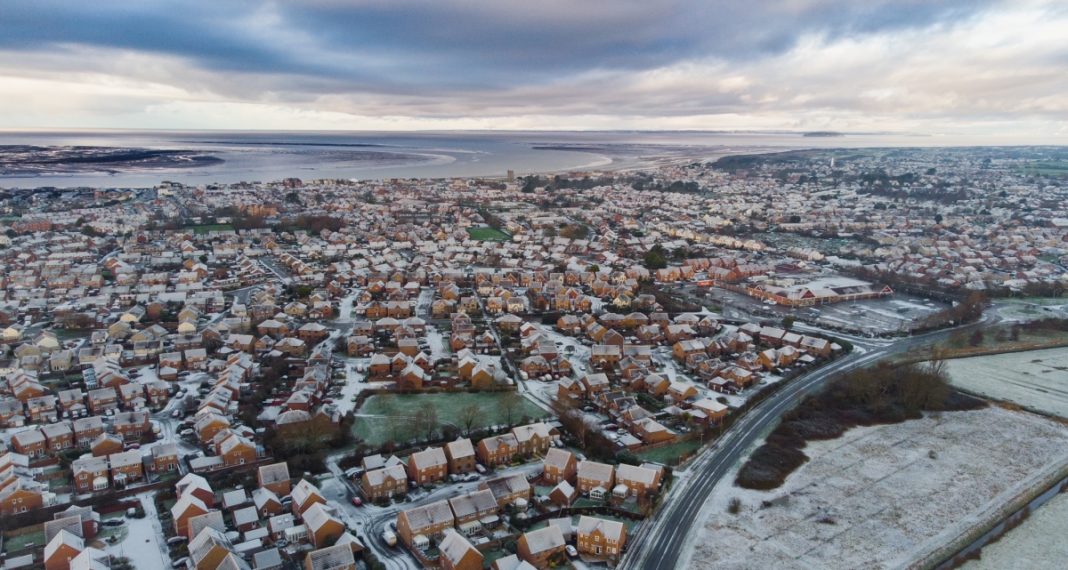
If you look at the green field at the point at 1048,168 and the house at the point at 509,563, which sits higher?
the green field at the point at 1048,168

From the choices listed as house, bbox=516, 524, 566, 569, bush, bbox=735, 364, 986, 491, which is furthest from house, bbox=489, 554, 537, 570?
bush, bbox=735, 364, 986, 491

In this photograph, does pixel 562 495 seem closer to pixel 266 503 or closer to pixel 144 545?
pixel 266 503

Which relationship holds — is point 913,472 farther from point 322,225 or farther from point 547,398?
point 322,225

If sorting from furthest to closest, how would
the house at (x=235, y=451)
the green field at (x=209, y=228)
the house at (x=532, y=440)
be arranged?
the green field at (x=209, y=228)
the house at (x=532, y=440)
the house at (x=235, y=451)

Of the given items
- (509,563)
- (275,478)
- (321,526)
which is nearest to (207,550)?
(321,526)

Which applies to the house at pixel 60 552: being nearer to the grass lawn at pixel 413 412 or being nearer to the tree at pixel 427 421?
the grass lawn at pixel 413 412

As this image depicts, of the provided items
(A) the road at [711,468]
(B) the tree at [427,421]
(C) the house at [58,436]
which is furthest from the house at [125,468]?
(A) the road at [711,468]

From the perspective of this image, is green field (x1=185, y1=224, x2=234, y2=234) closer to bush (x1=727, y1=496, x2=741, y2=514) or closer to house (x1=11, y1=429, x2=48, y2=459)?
house (x1=11, y1=429, x2=48, y2=459)
